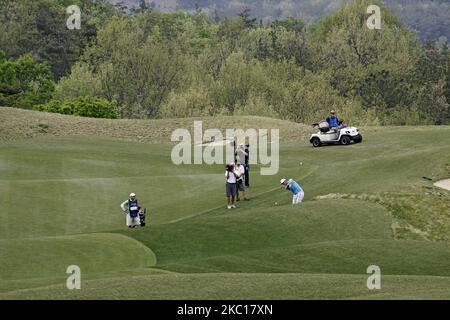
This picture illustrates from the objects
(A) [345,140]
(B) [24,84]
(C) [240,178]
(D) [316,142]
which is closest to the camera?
(C) [240,178]

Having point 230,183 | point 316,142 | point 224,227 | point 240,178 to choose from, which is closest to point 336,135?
point 316,142

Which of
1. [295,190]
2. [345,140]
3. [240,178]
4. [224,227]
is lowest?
[224,227]

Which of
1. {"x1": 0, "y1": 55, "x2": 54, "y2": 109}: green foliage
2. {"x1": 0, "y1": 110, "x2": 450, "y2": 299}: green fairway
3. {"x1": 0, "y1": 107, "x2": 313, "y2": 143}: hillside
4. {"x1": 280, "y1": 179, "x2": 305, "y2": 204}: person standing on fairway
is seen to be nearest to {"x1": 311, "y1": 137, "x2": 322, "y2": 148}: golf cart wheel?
{"x1": 0, "y1": 110, "x2": 450, "y2": 299}: green fairway

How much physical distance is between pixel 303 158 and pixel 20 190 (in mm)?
18267

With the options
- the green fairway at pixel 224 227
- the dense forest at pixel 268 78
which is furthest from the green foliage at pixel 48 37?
the green fairway at pixel 224 227

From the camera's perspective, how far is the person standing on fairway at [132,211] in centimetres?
3712

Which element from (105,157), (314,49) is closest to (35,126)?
(105,157)

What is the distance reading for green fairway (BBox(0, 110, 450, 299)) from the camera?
2436cm

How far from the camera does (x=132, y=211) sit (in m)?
37.2

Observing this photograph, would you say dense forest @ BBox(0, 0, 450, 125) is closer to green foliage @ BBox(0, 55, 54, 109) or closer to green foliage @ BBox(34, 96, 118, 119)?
green foliage @ BBox(0, 55, 54, 109)

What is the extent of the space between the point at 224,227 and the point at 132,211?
403cm

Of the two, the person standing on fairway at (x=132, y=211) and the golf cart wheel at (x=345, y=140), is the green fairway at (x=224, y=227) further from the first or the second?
the golf cart wheel at (x=345, y=140)

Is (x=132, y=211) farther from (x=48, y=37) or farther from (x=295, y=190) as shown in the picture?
(x=48, y=37)

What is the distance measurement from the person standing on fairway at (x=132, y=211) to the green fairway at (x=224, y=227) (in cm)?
100
